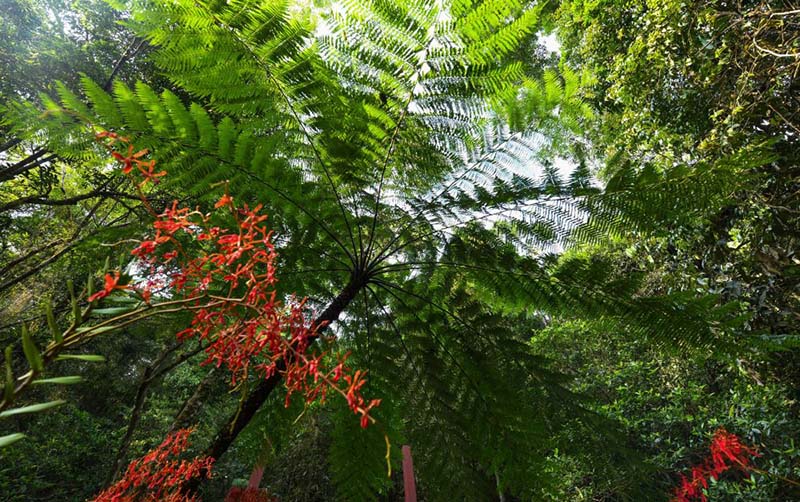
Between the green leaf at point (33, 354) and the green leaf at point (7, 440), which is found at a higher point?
the green leaf at point (33, 354)

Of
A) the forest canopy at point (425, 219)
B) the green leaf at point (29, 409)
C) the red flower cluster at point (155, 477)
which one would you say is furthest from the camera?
the forest canopy at point (425, 219)

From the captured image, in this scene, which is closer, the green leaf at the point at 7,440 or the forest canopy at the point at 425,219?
the green leaf at the point at 7,440

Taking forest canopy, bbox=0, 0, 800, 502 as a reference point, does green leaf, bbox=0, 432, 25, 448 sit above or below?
below

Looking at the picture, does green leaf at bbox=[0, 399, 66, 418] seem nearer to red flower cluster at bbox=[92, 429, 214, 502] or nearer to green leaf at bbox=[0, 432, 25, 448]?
green leaf at bbox=[0, 432, 25, 448]

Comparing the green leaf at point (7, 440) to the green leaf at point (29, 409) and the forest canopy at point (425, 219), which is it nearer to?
the green leaf at point (29, 409)

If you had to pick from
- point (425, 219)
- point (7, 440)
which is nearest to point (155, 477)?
point (7, 440)

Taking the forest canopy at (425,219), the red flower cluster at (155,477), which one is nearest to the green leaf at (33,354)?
the forest canopy at (425,219)

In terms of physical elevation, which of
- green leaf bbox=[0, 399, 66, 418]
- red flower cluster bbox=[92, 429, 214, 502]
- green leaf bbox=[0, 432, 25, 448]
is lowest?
red flower cluster bbox=[92, 429, 214, 502]

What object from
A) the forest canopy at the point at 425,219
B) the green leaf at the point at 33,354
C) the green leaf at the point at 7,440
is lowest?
the green leaf at the point at 7,440

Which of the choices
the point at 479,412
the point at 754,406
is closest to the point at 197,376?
the point at 479,412

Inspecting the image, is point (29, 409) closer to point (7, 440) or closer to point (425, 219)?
A: point (7, 440)

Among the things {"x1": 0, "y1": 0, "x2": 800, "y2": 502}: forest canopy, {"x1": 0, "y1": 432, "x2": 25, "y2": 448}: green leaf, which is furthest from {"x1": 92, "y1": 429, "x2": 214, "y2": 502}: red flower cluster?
{"x1": 0, "y1": 432, "x2": 25, "y2": 448}: green leaf

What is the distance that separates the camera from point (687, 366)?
14.0 feet

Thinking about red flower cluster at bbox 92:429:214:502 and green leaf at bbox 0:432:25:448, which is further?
red flower cluster at bbox 92:429:214:502
